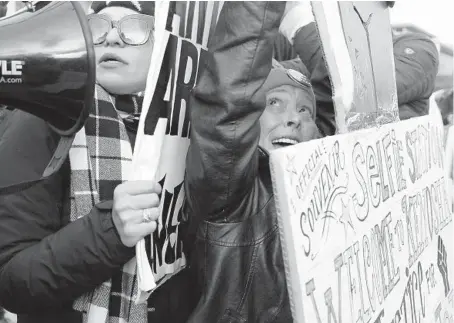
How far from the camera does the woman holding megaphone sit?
1293 mm

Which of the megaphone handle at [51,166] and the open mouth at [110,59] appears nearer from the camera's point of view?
the megaphone handle at [51,166]

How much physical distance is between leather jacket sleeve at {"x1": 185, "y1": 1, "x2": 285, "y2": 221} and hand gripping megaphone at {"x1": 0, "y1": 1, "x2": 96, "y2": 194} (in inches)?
10.2

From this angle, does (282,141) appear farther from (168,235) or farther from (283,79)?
(168,235)

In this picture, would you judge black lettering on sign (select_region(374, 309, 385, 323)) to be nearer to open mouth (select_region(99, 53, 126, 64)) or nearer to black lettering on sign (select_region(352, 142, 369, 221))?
black lettering on sign (select_region(352, 142, 369, 221))

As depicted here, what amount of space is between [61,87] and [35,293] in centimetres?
50

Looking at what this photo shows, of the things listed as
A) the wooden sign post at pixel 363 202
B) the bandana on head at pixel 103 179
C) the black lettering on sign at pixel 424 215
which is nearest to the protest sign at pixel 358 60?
the wooden sign post at pixel 363 202

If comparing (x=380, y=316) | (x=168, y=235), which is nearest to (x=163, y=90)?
(x=168, y=235)

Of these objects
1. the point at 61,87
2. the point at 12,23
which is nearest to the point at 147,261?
the point at 61,87

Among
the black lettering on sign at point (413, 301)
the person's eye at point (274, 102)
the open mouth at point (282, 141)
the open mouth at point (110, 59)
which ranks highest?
the open mouth at point (110, 59)

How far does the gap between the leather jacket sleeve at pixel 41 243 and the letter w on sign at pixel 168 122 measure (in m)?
0.11

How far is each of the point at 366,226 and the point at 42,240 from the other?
800mm

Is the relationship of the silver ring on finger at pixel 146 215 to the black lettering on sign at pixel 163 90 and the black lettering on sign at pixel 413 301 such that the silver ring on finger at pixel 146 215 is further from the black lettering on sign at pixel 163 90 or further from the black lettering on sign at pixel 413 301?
the black lettering on sign at pixel 413 301

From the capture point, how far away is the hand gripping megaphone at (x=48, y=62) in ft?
3.72

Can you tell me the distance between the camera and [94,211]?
1.32 meters
